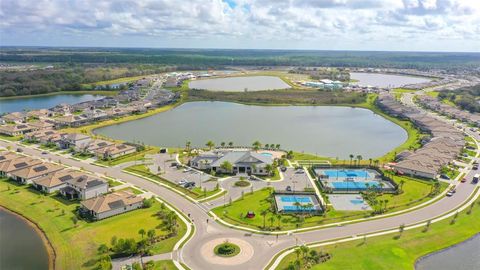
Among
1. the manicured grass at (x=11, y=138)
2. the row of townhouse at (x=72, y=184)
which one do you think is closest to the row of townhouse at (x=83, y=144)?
the manicured grass at (x=11, y=138)

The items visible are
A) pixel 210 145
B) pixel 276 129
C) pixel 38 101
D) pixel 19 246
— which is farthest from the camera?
pixel 38 101

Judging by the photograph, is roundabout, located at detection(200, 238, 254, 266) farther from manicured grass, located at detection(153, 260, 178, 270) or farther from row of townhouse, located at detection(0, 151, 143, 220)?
row of townhouse, located at detection(0, 151, 143, 220)

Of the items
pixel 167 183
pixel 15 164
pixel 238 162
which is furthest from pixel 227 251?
pixel 15 164

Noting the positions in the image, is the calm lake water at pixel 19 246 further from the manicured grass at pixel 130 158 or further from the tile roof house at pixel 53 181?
the manicured grass at pixel 130 158

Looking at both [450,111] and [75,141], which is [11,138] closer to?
[75,141]

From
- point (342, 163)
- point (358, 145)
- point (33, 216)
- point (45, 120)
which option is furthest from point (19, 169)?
point (358, 145)

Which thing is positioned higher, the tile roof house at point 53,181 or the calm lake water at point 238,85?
the calm lake water at point 238,85
